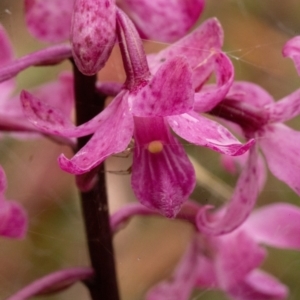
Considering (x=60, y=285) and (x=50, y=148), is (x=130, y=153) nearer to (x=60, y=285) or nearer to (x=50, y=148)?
(x=60, y=285)

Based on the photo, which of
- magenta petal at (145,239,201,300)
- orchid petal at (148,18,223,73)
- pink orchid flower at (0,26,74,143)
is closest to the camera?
orchid petal at (148,18,223,73)

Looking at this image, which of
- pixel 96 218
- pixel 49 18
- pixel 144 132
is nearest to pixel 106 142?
pixel 144 132

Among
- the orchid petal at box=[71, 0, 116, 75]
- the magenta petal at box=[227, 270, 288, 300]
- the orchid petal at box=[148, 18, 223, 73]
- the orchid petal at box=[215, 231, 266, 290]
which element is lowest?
the magenta petal at box=[227, 270, 288, 300]

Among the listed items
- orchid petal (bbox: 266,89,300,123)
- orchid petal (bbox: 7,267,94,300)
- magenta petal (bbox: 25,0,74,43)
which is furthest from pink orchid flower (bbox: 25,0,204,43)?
orchid petal (bbox: 7,267,94,300)

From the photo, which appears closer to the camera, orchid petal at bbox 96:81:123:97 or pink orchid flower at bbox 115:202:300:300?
orchid petal at bbox 96:81:123:97

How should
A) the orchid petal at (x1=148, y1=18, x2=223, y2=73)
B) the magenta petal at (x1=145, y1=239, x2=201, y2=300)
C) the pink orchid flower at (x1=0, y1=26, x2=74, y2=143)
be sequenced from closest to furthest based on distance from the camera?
1. the orchid petal at (x1=148, y1=18, x2=223, y2=73)
2. the pink orchid flower at (x1=0, y1=26, x2=74, y2=143)
3. the magenta petal at (x1=145, y1=239, x2=201, y2=300)

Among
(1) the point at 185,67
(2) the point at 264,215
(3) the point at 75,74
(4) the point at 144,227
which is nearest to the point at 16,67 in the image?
(3) the point at 75,74

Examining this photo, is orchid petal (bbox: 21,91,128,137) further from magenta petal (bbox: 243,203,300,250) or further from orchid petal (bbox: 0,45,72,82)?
magenta petal (bbox: 243,203,300,250)
